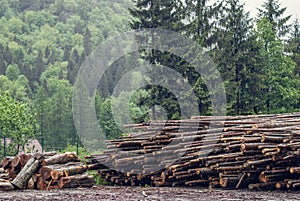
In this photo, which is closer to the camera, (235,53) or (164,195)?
Answer: (164,195)

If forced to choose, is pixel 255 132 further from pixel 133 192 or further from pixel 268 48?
pixel 268 48

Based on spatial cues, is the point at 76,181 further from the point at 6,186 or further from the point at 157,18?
the point at 157,18

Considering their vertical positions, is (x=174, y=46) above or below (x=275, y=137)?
above

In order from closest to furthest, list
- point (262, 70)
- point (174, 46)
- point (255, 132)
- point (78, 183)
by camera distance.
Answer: point (255, 132), point (78, 183), point (174, 46), point (262, 70)

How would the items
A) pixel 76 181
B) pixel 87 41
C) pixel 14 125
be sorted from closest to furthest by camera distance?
pixel 76 181 < pixel 14 125 < pixel 87 41

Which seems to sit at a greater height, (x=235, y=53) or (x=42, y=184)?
(x=235, y=53)

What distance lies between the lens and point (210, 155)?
17.1 meters

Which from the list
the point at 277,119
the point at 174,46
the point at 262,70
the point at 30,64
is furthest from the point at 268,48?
the point at 30,64

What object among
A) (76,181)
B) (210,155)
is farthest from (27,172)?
(210,155)

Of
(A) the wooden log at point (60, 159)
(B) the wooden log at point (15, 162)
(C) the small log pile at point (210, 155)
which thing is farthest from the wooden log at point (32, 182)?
(C) the small log pile at point (210, 155)

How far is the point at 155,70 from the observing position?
127 ft

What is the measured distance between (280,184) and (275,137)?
1.26 metres

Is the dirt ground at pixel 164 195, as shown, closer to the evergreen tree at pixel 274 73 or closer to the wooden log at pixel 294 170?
the wooden log at pixel 294 170

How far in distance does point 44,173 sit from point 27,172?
1.64ft
